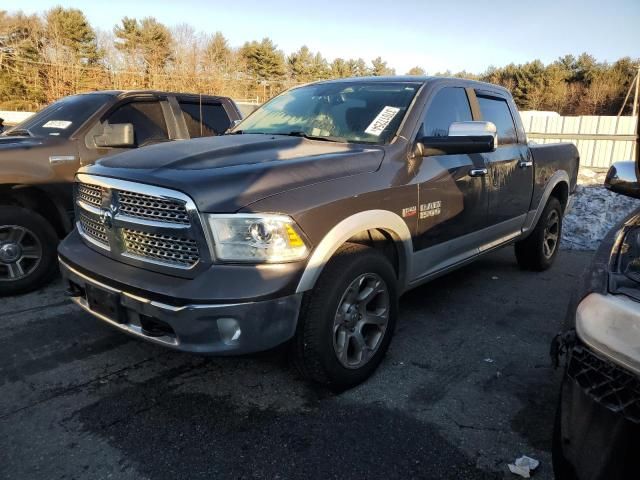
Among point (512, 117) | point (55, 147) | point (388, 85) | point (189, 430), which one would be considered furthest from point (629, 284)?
point (55, 147)

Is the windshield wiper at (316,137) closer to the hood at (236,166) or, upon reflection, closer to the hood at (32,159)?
the hood at (236,166)

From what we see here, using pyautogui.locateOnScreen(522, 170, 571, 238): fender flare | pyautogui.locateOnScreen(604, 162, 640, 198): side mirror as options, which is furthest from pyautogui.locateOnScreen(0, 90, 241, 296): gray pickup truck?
pyautogui.locateOnScreen(604, 162, 640, 198): side mirror

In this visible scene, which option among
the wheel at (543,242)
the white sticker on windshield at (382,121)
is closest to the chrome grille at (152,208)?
the white sticker on windshield at (382,121)

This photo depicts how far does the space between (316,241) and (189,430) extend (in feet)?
3.88

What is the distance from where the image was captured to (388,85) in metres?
3.73

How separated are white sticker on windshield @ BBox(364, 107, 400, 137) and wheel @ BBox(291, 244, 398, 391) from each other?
90 cm

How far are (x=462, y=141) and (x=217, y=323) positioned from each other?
197 centimetres

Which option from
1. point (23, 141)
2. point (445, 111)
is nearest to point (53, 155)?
point (23, 141)

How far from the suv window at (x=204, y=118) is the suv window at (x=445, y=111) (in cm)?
298

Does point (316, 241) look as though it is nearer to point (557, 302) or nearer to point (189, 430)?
point (189, 430)

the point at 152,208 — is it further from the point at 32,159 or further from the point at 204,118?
the point at 204,118

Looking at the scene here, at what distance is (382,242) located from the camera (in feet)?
10.3

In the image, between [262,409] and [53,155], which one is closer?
[262,409]

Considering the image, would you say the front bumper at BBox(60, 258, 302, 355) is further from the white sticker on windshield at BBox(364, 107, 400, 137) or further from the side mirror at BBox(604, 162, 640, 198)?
the side mirror at BBox(604, 162, 640, 198)
